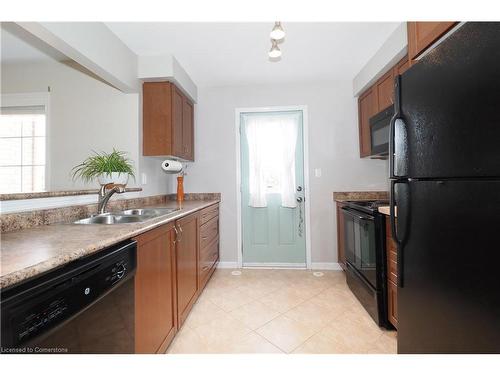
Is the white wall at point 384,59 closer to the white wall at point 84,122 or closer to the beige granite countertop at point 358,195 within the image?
the beige granite countertop at point 358,195

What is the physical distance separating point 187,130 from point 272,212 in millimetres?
1531

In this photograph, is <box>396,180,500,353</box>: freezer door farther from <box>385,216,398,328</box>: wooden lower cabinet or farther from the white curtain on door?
the white curtain on door

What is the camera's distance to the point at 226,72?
8.87ft

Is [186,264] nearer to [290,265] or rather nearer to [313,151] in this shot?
[290,265]

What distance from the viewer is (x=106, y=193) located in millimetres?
1631

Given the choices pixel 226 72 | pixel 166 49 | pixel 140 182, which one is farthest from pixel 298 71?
pixel 140 182

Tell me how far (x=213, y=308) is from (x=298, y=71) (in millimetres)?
2716

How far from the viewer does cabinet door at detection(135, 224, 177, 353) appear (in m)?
1.10

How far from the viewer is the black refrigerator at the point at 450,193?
721mm

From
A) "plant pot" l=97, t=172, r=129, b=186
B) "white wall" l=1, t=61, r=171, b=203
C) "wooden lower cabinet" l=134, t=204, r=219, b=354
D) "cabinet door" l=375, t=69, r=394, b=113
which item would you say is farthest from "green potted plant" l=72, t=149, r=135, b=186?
"cabinet door" l=375, t=69, r=394, b=113

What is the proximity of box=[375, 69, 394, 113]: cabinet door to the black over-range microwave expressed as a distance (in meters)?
0.19

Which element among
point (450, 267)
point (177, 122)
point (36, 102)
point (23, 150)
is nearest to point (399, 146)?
point (450, 267)
